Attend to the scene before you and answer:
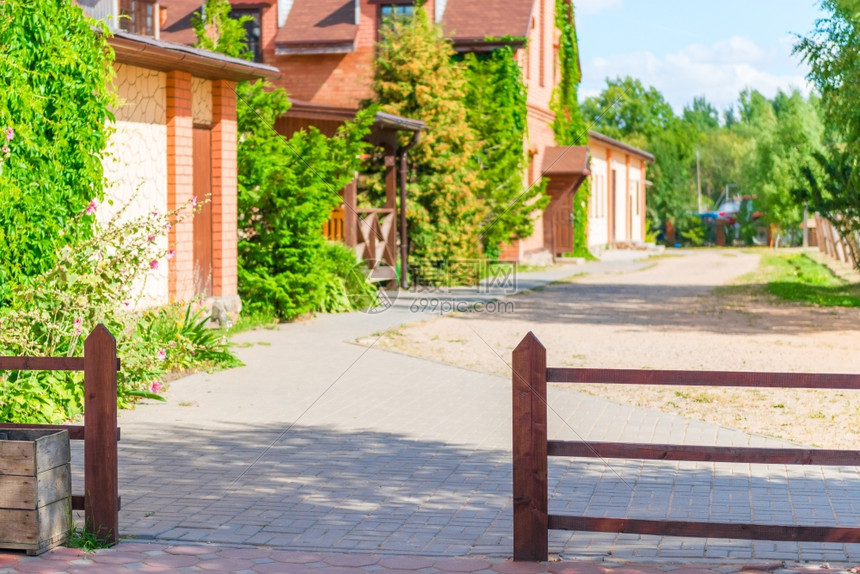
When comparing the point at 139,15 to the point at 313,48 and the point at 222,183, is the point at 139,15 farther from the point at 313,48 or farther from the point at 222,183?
the point at 313,48

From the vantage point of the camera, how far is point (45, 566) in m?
5.37

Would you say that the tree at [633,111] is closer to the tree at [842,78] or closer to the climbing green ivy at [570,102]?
the climbing green ivy at [570,102]

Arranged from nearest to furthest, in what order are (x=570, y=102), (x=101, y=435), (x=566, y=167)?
1. (x=101, y=435)
2. (x=566, y=167)
3. (x=570, y=102)

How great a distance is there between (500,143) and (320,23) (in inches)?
255

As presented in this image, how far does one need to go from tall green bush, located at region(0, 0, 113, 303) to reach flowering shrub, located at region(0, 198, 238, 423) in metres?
0.19

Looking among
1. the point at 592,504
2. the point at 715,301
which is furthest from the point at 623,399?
the point at 715,301

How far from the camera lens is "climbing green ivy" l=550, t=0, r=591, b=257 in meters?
36.7

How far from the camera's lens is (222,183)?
1512 centimetres

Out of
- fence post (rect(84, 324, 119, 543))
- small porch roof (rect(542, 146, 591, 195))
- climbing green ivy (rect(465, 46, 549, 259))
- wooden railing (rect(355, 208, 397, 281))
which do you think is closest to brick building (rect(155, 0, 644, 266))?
climbing green ivy (rect(465, 46, 549, 259))

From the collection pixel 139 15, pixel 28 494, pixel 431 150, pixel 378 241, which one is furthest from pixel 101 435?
Result: pixel 431 150

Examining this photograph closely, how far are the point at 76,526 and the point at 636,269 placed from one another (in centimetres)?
3121

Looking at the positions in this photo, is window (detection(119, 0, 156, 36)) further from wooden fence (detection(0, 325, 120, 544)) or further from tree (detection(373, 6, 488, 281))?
wooden fence (detection(0, 325, 120, 544))

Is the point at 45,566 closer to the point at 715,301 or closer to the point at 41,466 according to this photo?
the point at 41,466

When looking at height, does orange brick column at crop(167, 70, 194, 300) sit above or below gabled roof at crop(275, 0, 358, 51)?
below
